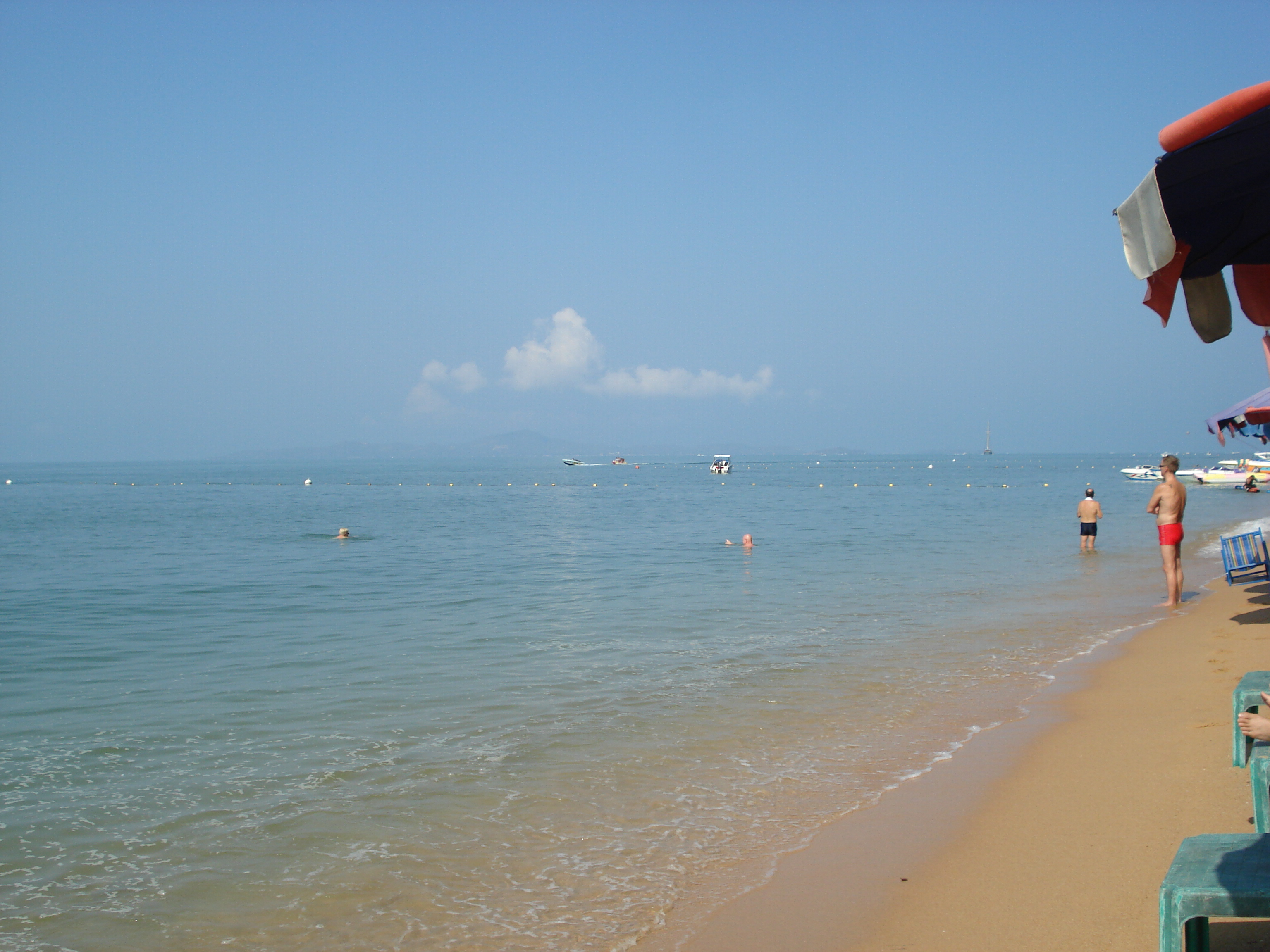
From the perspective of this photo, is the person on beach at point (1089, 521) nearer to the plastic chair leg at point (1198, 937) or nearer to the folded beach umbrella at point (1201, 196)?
the folded beach umbrella at point (1201, 196)

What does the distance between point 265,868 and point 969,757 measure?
189 inches

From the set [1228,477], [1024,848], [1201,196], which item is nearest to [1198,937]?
[1024,848]

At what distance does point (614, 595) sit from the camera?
54.2 ft

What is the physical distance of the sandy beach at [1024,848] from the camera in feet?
13.5

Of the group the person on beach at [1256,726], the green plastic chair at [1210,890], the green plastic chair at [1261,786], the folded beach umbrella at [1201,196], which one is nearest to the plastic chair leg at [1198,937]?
the green plastic chair at [1210,890]

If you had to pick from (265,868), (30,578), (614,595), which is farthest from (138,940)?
(30,578)

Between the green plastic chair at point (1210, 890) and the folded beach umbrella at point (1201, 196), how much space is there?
1912 millimetres

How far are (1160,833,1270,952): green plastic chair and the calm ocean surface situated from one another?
2361mm

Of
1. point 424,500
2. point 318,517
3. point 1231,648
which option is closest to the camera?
point 1231,648

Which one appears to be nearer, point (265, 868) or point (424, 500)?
point (265, 868)

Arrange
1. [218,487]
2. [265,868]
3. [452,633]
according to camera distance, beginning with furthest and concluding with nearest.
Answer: [218,487] < [452,633] < [265,868]

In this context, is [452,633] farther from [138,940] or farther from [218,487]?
[218,487]

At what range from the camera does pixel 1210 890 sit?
2787 mm

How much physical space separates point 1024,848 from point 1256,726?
1.72 m
